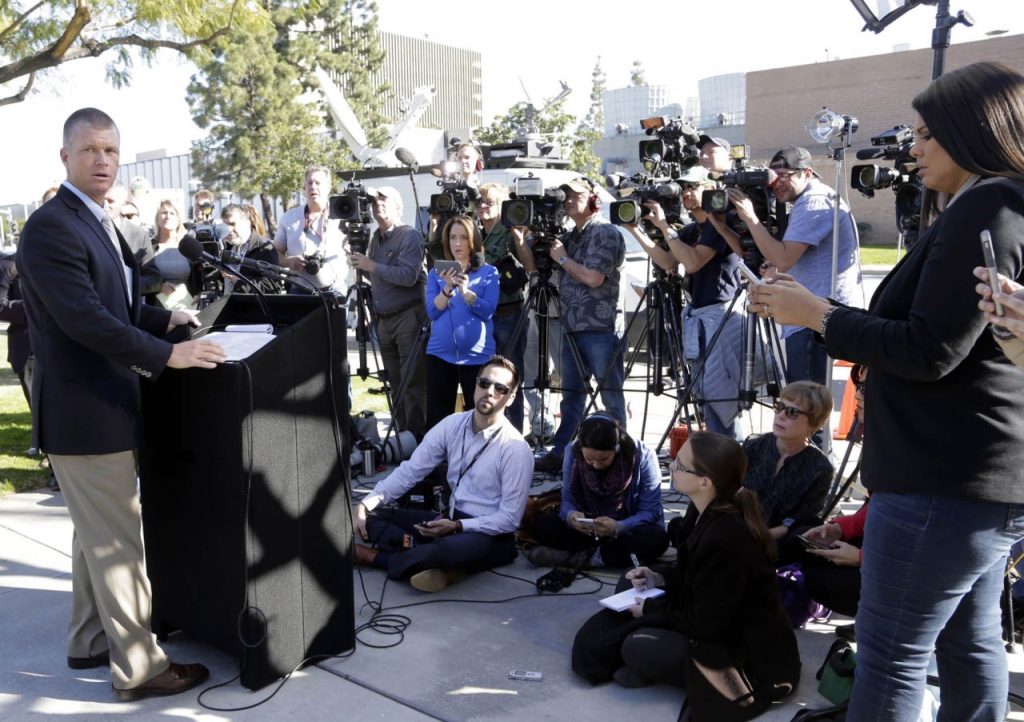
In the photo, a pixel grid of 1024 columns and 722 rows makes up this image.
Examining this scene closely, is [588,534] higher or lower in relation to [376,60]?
lower

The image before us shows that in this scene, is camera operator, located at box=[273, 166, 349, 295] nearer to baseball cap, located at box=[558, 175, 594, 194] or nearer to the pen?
baseball cap, located at box=[558, 175, 594, 194]

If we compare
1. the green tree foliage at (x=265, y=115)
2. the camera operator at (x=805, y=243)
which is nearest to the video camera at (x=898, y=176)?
the camera operator at (x=805, y=243)

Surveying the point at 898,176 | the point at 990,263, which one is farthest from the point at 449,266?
the point at 990,263

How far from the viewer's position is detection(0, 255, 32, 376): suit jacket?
18.6 feet

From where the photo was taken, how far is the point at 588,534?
4332 mm

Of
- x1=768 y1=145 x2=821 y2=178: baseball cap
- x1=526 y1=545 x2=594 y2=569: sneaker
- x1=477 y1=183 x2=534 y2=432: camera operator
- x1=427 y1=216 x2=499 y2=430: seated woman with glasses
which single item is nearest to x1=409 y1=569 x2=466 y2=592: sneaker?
x1=526 y1=545 x2=594 y2=569: sneaker

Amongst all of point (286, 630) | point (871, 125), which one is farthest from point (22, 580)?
point (871, 125)

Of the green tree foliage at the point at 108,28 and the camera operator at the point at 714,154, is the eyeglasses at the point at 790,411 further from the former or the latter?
the green tree foliage at the point at 108,28

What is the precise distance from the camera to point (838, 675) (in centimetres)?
295

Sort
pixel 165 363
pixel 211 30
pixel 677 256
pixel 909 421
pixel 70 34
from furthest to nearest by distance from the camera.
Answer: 1. pixel 211 30
2. pixel 70 34
3. pixel 677 256
4. pixel 165 363
5. pixel 909 421

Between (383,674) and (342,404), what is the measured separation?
1.00 m

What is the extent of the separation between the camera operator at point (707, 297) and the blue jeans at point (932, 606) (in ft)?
10.4

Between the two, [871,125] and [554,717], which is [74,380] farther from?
[871,125]

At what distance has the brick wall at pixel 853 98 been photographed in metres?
37.0
